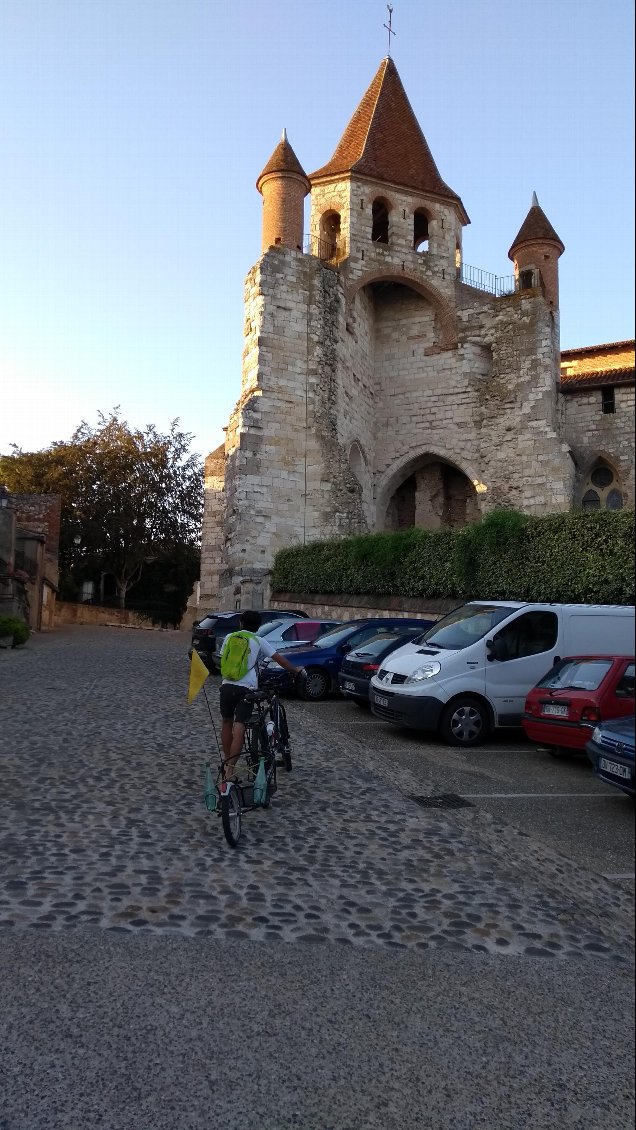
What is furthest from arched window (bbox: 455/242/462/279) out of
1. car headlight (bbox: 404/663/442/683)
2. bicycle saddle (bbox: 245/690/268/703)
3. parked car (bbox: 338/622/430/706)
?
bicycle saddle (bbox: 245/690/268/703)

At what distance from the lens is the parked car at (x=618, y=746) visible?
941mm

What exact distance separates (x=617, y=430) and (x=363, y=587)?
19.1m

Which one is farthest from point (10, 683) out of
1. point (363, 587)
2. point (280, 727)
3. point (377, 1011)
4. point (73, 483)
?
point (73, 483)

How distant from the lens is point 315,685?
→ 16.7m

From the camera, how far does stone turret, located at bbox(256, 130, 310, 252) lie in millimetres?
37875

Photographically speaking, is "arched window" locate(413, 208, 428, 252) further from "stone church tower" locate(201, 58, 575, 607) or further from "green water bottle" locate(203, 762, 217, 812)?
"green water bottle" locate(203, 762, 217, 812)

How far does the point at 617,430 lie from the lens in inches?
1553

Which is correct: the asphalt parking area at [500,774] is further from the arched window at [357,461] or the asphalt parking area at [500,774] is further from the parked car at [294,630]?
the arched window at [357,461]

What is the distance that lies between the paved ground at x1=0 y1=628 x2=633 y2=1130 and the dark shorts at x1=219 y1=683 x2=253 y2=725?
86 centimetres

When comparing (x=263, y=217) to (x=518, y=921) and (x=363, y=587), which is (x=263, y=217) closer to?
(x=363, y=587)

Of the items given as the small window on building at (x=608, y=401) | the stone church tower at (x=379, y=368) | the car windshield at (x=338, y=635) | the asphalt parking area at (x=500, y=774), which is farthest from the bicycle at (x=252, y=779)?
the small window on building at (x=608, y=401)

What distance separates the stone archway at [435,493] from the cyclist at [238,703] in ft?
111

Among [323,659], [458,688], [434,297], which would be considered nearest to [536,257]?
[434,297]

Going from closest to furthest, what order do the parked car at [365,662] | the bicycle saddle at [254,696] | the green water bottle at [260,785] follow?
the green water bottle at [260,785] < the bicycle saddle at [254,696] < the parked car at [365,662]
